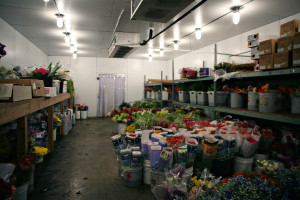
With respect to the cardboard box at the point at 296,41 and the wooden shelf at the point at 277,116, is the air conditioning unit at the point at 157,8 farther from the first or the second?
the wooden shelf at the point at 277,116

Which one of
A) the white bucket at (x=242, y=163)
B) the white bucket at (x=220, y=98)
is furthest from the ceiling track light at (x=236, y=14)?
the white bucket at (x=242, y=163)

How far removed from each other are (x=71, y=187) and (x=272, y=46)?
10.5 ft

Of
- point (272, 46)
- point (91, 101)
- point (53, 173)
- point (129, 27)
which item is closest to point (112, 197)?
point (53, 173)

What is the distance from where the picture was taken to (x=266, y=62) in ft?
7.87

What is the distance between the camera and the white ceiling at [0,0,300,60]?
10.4ft

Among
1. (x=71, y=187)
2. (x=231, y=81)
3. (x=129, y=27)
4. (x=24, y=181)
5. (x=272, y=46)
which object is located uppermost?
(x=129, y=27)

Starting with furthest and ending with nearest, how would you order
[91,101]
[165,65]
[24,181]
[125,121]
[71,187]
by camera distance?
[165,65] < [91,101] < [125,121] < [71,187] < [24,181]

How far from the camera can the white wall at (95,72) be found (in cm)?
814

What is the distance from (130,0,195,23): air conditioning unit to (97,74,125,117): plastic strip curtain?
20.0 feet

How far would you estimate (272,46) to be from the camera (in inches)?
91.4

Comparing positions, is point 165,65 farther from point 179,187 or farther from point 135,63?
point 179,187

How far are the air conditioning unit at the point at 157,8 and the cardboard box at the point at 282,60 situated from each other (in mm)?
1312

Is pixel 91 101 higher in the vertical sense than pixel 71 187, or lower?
higher

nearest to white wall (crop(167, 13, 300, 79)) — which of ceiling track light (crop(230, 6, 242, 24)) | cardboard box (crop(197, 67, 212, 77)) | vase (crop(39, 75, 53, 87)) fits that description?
cardboard box (crop(197, 67, 212, 77))
